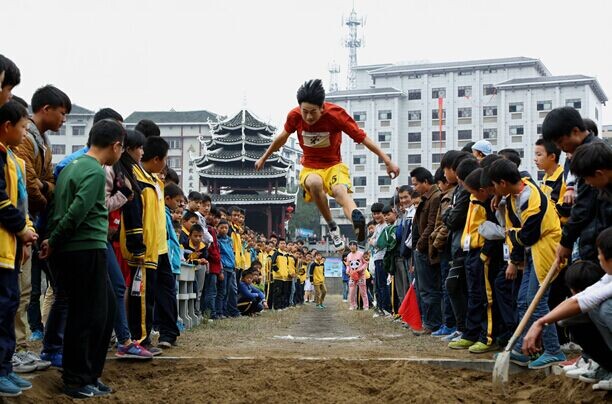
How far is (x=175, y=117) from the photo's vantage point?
98375 millimetres

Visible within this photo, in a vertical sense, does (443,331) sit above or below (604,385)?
below

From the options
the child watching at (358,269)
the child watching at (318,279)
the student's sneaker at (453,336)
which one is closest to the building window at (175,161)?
the child watching at (318,279)

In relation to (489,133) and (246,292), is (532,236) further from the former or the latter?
(489,133)

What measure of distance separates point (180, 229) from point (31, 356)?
18.5 feet

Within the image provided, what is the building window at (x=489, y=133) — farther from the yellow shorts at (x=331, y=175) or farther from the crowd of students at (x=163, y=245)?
the yellow shorts at (x=331, y=175)

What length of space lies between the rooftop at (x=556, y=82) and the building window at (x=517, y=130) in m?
4.22

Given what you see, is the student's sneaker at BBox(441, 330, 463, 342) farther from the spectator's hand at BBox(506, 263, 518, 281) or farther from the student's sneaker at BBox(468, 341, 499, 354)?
the spectator's hand at BBox(506, 263, 518, 281)

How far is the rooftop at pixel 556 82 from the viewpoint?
74250 mm

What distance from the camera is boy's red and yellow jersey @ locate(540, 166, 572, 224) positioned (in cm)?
651

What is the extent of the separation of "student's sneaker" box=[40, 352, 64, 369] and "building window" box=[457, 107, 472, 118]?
256 feet

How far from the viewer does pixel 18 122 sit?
5145 millimetres

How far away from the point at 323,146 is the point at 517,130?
239 feet

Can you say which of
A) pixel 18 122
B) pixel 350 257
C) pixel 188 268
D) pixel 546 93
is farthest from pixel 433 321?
pixel 546 93

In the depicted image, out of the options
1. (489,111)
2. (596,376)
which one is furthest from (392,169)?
(489,111)
